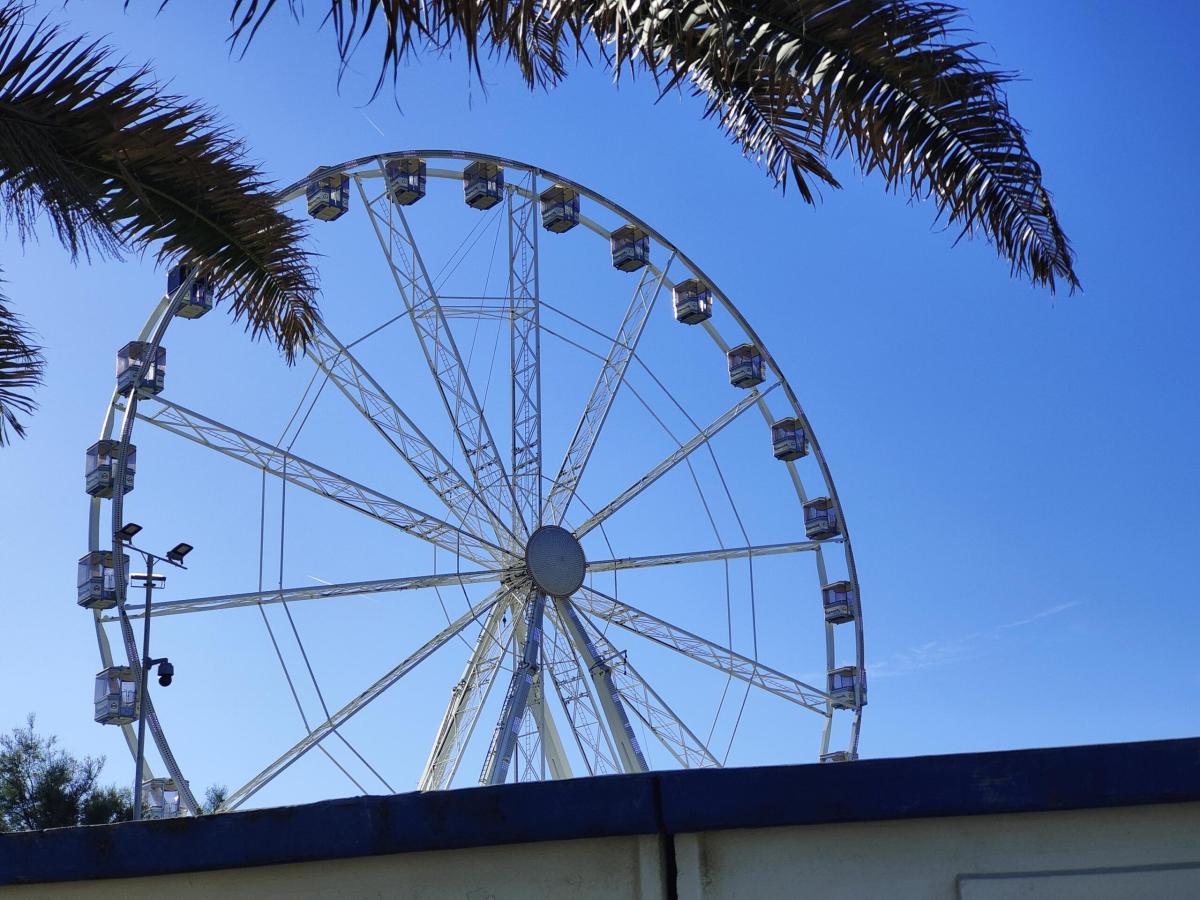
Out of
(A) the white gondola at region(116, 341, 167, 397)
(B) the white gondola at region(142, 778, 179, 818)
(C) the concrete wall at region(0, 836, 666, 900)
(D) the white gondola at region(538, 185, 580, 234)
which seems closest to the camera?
(C) the concrete wall at region(0, 836, 666, 900)

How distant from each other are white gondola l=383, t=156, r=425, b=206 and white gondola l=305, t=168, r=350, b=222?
2.48 feet

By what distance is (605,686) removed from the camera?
22.0 metres

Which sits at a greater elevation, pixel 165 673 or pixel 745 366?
pixel 745 366

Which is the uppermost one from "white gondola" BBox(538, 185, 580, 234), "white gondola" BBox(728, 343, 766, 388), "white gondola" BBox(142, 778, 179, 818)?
"white gondola" BBox(538, 185, 580, 234)

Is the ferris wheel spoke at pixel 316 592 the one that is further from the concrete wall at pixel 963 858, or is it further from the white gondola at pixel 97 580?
the concrete wall at pixel 963 858

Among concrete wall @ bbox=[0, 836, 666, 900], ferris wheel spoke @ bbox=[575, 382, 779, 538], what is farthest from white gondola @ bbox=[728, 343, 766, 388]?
concrete wall @ bbox=[0, 836, 666, 900]

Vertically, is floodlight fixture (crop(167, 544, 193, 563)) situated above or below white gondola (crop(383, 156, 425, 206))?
below

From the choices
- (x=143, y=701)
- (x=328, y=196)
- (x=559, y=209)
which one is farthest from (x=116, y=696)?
(x=559, y=209)

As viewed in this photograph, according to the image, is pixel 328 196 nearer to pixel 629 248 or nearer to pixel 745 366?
pixel 629 248

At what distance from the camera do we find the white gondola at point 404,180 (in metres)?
24.0

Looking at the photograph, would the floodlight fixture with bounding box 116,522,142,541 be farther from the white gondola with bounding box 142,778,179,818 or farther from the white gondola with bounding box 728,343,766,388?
the white gondola with bounding box 728,343,766,388

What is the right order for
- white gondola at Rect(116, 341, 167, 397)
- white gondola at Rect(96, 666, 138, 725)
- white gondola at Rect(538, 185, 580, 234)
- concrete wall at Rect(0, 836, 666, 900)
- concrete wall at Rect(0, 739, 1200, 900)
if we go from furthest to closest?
white gondola at Rect(538, 185, 580, 234)
white gondola at Rect(116, 341, 167, 397)
white gondola at Rect(96, 666, 138, 725)
concrete wall at Rect(0, 836, 666, 900)
concrete wall at Rect(0, 739, 1200, 900)

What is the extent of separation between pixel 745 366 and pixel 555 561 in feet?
21.3

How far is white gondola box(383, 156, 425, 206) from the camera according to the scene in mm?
23969
